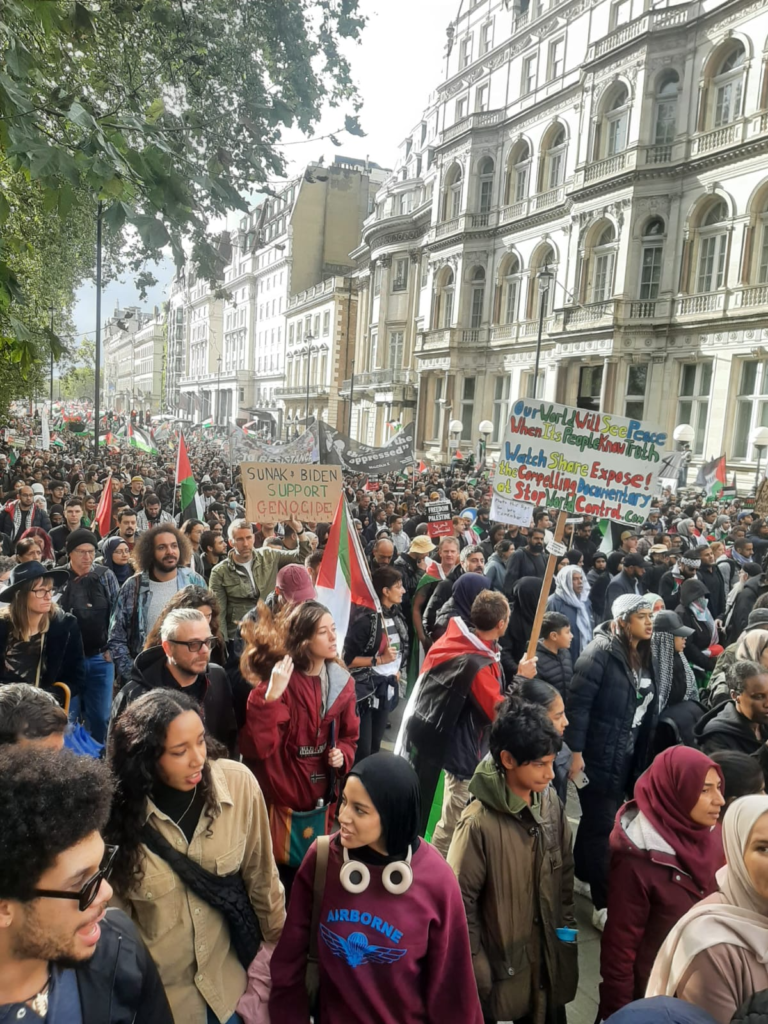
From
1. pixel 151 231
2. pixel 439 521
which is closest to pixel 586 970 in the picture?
pixel 151 231

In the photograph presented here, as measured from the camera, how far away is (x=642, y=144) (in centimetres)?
2667

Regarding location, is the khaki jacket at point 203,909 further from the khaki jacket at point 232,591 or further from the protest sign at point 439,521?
the protest sign at point 439,521

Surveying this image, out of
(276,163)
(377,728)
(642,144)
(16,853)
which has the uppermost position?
(642,144)

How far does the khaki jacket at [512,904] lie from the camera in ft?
8.51

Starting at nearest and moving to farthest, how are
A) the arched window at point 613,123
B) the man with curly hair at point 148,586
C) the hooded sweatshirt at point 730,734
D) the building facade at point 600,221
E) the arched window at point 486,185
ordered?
the hooded sweatshirt at point 730,734 < the man with curly hair at point 148,586 < the building facade at point 600,221 < the arched window at point 613,123 < the arched window at point 486,185

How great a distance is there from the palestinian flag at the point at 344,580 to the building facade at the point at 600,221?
38.6 feet

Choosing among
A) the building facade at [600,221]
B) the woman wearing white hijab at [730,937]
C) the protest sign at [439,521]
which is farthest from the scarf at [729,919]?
the building facade at [600,221]

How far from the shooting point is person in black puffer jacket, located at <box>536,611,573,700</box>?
4.84 meters

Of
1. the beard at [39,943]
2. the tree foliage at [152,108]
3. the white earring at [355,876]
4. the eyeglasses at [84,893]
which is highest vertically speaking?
the tree foliage at [152,108]

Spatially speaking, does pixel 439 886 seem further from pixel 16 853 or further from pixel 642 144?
pixel 642 144

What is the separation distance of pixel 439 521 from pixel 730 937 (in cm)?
739

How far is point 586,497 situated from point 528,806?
306cm

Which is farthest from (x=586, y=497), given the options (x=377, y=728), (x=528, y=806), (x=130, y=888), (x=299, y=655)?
(x=130, y=888)

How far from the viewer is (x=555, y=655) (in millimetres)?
4906
